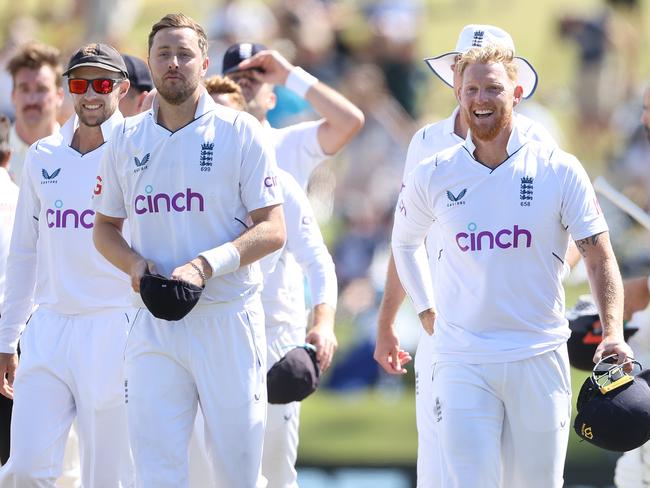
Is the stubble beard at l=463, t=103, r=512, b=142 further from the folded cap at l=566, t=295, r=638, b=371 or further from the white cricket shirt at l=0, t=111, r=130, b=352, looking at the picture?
the white cricket shirt at l=0, t=111, r=130, b=352

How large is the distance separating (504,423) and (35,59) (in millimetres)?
3777

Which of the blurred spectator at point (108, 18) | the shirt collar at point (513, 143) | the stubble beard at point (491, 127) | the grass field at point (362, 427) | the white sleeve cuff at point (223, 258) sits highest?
the blurred spectator at point (108, 18)

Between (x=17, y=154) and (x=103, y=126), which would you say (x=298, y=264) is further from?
(x=17, y=154)

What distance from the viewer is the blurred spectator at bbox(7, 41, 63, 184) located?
25.5 feet

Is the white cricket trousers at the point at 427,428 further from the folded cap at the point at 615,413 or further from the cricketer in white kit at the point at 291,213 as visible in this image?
the folded cap at the point at 615,413

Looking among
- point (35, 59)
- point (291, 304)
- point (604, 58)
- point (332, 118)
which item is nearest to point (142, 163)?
point (291, 304)

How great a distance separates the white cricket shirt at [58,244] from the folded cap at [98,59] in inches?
9.3

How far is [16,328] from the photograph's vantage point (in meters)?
6.18

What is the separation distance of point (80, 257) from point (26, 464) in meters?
0.93

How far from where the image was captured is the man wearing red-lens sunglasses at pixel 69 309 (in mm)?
5930

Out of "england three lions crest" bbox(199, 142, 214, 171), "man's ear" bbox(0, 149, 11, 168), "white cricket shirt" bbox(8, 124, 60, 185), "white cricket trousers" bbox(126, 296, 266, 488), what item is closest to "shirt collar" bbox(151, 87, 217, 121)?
"england three lions crest" bbox(199, 142, 214, 171)

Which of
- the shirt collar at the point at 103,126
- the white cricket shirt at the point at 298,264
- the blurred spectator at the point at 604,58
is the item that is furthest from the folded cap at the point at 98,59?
the blurred spectator at the point at 604,58

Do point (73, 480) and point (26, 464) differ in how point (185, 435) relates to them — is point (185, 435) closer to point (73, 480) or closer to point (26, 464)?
point (26, 464)

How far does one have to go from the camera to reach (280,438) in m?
6.83
